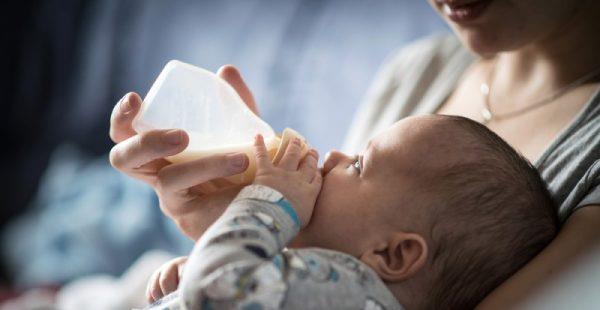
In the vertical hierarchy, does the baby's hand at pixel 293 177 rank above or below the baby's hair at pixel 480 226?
above

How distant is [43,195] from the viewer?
2.39m

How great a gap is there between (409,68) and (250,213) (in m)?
0.80

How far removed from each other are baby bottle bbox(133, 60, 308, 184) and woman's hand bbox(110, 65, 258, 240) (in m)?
0.03

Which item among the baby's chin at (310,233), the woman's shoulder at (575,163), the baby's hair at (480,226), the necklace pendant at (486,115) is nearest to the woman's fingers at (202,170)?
the baby's chin at (310,233)

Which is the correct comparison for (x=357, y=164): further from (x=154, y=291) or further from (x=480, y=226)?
(x=154, y=291)

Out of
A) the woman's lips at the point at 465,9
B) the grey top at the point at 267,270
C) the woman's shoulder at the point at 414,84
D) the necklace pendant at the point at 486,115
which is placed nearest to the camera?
the grey top at the point at 267,270

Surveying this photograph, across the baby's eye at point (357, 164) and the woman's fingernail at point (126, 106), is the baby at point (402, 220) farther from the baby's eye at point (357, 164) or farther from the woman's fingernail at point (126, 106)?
the woman's fingernail at point (126, 106)

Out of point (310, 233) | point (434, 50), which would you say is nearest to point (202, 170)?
point (310, 233)

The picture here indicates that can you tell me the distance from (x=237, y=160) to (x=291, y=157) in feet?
0.26

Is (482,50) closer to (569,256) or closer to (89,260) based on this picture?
(569,256)

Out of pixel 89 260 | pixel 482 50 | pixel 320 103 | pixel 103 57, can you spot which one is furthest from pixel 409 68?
pixel 103 57

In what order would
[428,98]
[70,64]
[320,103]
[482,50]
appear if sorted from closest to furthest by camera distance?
[482,50]
[428,98]
[320,103]
[70,64]

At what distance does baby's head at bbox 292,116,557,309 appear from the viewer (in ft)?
2.90

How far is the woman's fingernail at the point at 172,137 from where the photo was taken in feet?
2.86
